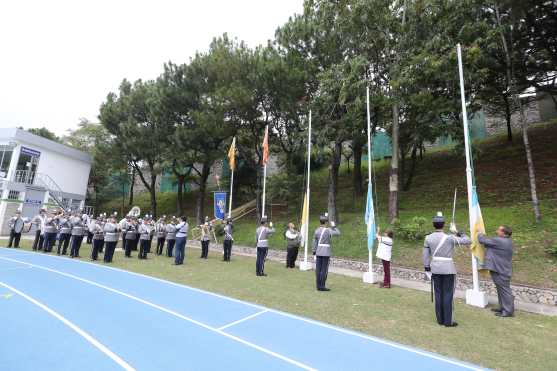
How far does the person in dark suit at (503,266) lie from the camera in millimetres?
6875

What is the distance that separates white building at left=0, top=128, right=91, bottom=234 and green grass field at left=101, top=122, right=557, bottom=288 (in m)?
16.7

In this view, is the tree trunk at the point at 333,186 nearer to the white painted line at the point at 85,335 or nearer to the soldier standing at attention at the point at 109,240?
the soldier standing at attention at the point at 109,240

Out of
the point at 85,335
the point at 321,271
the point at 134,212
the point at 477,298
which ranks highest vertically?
the point at 134,212

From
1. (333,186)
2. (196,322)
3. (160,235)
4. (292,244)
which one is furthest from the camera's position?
(333,186)

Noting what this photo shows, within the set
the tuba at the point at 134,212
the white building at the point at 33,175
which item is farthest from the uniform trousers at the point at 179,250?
the white building at the point at 33,175

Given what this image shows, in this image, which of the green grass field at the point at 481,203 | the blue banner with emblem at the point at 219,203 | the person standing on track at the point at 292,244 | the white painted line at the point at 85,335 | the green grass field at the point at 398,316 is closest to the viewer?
the white painted line at the point at 85,335

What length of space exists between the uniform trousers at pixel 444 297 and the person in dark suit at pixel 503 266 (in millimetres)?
1509

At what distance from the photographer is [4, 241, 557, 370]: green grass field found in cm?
485

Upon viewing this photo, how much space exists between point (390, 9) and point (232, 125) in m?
11.3

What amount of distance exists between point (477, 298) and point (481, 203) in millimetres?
9789

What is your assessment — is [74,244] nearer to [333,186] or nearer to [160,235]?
[160,235]

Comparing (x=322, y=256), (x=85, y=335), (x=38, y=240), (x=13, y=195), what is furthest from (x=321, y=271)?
(x=13, y=195)

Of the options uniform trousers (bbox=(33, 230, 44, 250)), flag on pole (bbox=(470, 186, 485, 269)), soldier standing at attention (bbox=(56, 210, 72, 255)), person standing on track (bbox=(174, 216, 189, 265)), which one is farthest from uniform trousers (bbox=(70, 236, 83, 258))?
flag on pole (bbox=(470, 186, 485, 269))

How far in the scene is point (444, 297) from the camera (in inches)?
241
